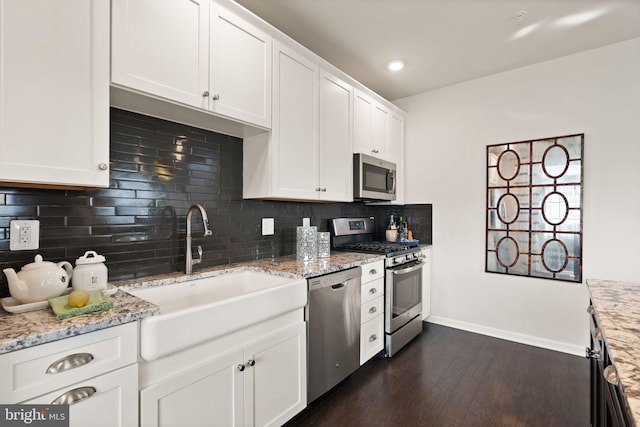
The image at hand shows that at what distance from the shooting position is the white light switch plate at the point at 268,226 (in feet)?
8.20

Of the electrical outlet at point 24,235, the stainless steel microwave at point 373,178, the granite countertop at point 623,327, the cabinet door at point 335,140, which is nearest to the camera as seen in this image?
the granite countertop at point 623,327

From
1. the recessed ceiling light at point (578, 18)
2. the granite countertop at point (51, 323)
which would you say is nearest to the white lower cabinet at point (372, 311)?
the granite countertop at point (51, 323)

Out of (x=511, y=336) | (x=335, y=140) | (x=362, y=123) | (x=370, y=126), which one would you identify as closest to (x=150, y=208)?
(x=335, y=140)

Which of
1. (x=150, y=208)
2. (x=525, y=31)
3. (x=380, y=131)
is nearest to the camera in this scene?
(x=150, y=208)

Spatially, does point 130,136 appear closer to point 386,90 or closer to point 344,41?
point 344,41

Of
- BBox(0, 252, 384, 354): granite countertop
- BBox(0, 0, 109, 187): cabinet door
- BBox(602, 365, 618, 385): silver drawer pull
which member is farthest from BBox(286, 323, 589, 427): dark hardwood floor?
BBox(0, 0, 109, 187): cabinet door

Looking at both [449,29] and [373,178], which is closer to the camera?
[449,29]

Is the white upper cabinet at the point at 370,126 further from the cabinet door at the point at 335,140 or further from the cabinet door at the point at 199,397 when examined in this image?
the cabinet door at the point at 199,397

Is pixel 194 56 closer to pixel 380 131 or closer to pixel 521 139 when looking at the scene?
pixel 380 131

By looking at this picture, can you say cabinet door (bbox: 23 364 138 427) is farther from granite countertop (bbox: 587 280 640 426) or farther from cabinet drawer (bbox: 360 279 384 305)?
cabinet drawer (bbox: 360 279 384 305)

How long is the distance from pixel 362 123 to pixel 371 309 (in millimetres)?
1693

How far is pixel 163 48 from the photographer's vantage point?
1.54m

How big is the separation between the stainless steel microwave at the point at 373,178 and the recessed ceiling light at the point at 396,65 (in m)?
0.88

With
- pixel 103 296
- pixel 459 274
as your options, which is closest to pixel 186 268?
pixel 103 296
